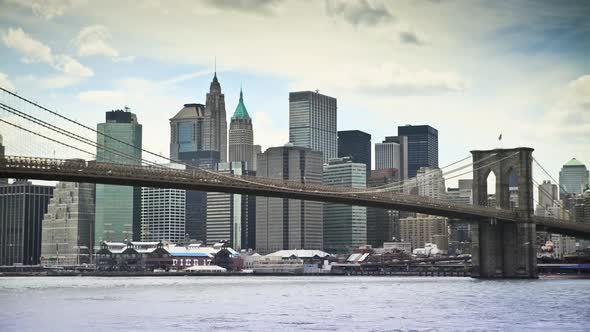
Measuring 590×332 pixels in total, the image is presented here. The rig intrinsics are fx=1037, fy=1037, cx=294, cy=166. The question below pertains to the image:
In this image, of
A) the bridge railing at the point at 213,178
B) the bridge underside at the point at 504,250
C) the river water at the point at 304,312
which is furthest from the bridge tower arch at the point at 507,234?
the river water at the point at 304,312

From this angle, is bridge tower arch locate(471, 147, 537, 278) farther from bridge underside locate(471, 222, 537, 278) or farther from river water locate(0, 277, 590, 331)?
river water locate(0, 277, 590, 331)

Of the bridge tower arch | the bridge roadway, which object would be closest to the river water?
the bridge roadway

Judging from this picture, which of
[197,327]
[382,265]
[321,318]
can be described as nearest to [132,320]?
[197,327]

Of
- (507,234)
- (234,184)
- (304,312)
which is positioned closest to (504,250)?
(507,234)

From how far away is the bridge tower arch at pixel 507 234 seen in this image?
3878 inches

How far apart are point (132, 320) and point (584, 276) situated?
99.1 metres

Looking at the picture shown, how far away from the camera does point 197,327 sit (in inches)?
1773

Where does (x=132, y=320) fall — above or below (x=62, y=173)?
below

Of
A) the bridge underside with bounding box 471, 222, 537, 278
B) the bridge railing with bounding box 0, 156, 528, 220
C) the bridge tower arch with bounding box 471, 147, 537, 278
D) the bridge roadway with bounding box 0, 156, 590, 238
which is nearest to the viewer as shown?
the bridge roadway with bounding box 0, 156, 590, 238

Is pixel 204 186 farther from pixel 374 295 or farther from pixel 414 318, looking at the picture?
pixel 414 318

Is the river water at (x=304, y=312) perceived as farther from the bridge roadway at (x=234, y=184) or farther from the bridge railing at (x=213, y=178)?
the bridge railing at (x=213, y=178)

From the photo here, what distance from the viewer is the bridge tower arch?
9850 cm

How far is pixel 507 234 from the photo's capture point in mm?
100000

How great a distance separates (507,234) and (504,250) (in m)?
1.60
